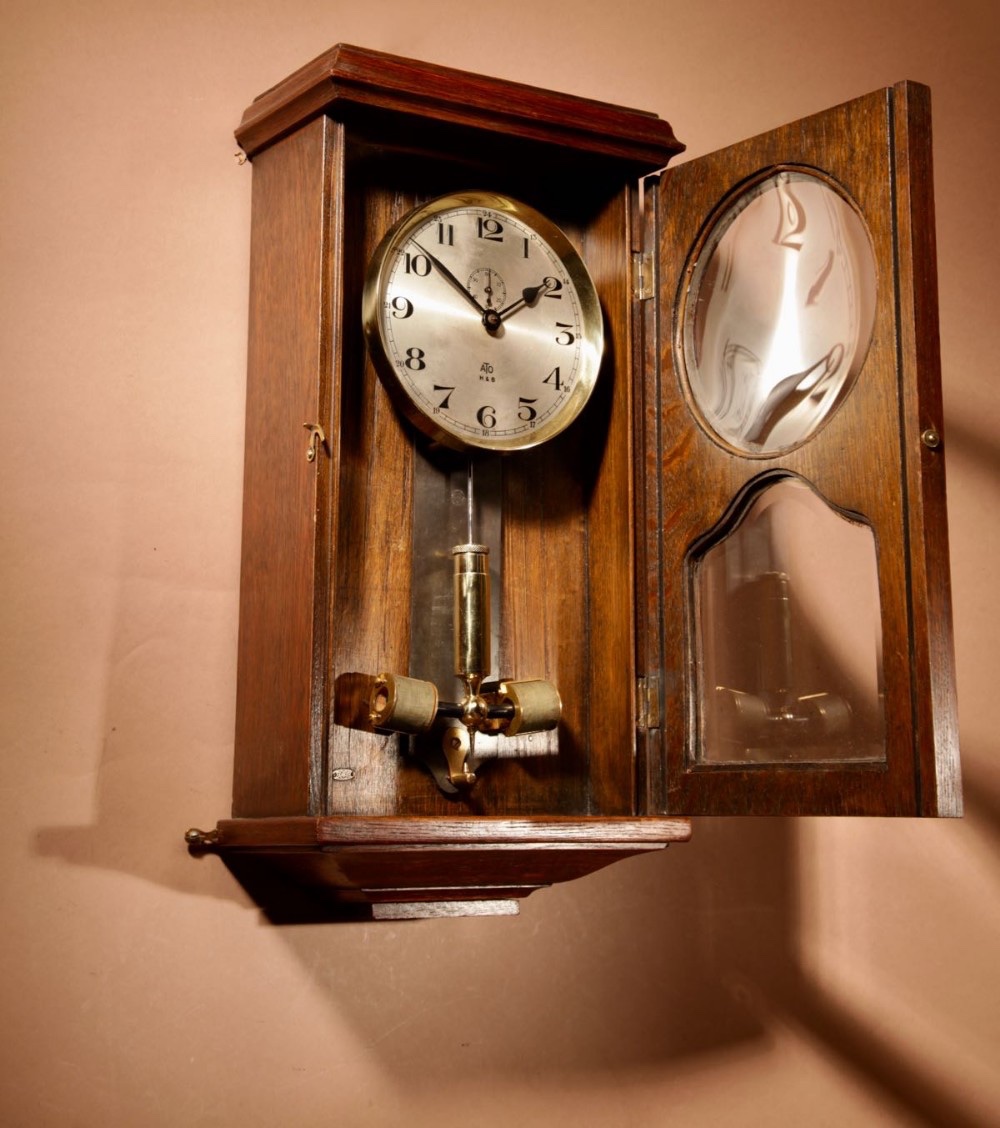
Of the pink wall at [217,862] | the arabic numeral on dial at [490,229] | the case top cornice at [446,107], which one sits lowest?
the pink wall at [217,862]

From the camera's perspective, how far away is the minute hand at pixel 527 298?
1.36 m

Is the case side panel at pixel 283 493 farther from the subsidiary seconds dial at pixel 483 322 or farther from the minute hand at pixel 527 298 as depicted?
the minute hand at pixel 527 298

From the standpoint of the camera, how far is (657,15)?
68.2 inches

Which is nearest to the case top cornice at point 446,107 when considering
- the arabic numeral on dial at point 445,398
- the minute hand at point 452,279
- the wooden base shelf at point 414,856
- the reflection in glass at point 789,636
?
the minute hand at point 452,279

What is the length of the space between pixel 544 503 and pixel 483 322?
0.19m

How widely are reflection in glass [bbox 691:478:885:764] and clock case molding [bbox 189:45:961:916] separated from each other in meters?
0.03

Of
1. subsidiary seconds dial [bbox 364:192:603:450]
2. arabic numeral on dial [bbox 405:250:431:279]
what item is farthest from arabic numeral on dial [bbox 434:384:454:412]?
arabic numeral on dial [bbox 405:250:431:279]

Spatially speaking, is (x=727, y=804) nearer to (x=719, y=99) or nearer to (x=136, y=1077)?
(x=136, y=1077)

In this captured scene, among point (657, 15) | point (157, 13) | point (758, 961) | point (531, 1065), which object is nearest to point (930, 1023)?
point (758, 961)

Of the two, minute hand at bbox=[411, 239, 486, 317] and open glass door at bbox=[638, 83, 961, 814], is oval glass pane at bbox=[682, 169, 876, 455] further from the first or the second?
minute hand at bbox=[411, 239, 486, 317]

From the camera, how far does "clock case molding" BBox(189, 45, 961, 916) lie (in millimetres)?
1134

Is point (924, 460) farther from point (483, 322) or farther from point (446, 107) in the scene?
point (446, 107)

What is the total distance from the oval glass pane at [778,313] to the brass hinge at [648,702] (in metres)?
0.23

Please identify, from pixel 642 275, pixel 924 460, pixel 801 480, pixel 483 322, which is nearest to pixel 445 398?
pixel 483 322
